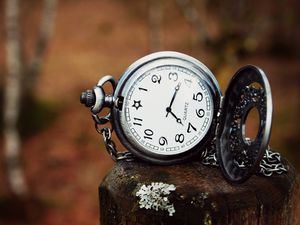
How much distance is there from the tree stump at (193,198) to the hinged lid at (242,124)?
8cm

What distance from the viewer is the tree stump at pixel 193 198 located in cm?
200

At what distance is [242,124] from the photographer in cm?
223

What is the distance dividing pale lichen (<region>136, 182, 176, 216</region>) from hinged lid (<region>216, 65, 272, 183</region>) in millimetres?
278

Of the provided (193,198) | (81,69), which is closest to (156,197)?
(193,198)

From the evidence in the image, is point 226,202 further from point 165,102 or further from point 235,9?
point 235,9

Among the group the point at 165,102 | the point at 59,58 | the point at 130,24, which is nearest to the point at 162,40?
the point at 130,24

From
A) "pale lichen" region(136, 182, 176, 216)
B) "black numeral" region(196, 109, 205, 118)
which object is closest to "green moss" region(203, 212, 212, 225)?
"pale lichen" region(136, 182, 176, 216)

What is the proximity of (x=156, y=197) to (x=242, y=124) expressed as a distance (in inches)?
20.0

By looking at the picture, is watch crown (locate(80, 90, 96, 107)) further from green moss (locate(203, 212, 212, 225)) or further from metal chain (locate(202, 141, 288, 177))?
green moss (locate(203, 212, 212, 225))

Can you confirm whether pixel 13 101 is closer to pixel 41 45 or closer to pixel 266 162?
pixel 41 45

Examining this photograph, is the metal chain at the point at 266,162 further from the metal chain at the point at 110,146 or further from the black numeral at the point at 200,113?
the metal chain at the point at 110,146

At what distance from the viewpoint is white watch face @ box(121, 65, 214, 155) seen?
7.66ft

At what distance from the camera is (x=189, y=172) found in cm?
226

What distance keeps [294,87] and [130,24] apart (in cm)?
649
